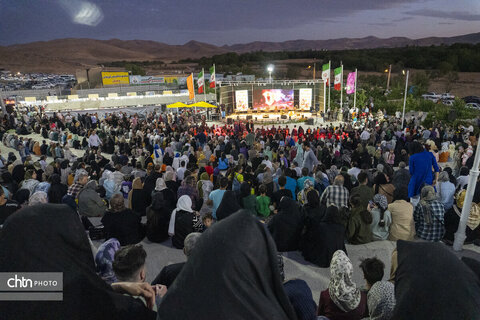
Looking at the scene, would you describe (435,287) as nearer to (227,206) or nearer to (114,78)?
(227,206)

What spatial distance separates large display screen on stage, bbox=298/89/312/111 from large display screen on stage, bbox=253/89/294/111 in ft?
2.93

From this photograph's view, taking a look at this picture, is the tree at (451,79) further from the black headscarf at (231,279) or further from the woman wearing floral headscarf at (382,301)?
the black headscarf at (231,279)

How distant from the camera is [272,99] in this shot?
27.3m

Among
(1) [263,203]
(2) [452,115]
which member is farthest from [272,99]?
(1) [263,203]

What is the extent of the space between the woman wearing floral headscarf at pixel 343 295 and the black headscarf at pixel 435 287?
0.90 metres

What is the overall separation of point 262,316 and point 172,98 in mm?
31591

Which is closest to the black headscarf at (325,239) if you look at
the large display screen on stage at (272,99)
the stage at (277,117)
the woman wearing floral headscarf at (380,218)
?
the woman wearing floral headscarf at (380,218)

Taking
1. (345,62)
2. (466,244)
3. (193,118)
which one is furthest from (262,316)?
(345,62)

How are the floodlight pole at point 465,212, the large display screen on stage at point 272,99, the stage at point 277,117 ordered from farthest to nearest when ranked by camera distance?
the large display screen on stage at point 272,99, the stage at point 277,117, the floodlight pole at point 465,212

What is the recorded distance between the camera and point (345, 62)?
228ft

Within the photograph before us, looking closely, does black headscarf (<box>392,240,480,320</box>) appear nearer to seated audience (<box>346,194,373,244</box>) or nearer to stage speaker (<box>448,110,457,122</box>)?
seated audience (<box>346,194,373,244</box>)

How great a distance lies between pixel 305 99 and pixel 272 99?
3.03 m

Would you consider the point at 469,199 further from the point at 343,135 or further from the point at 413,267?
the point at 343,135

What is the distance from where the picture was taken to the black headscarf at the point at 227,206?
494 centimetres
